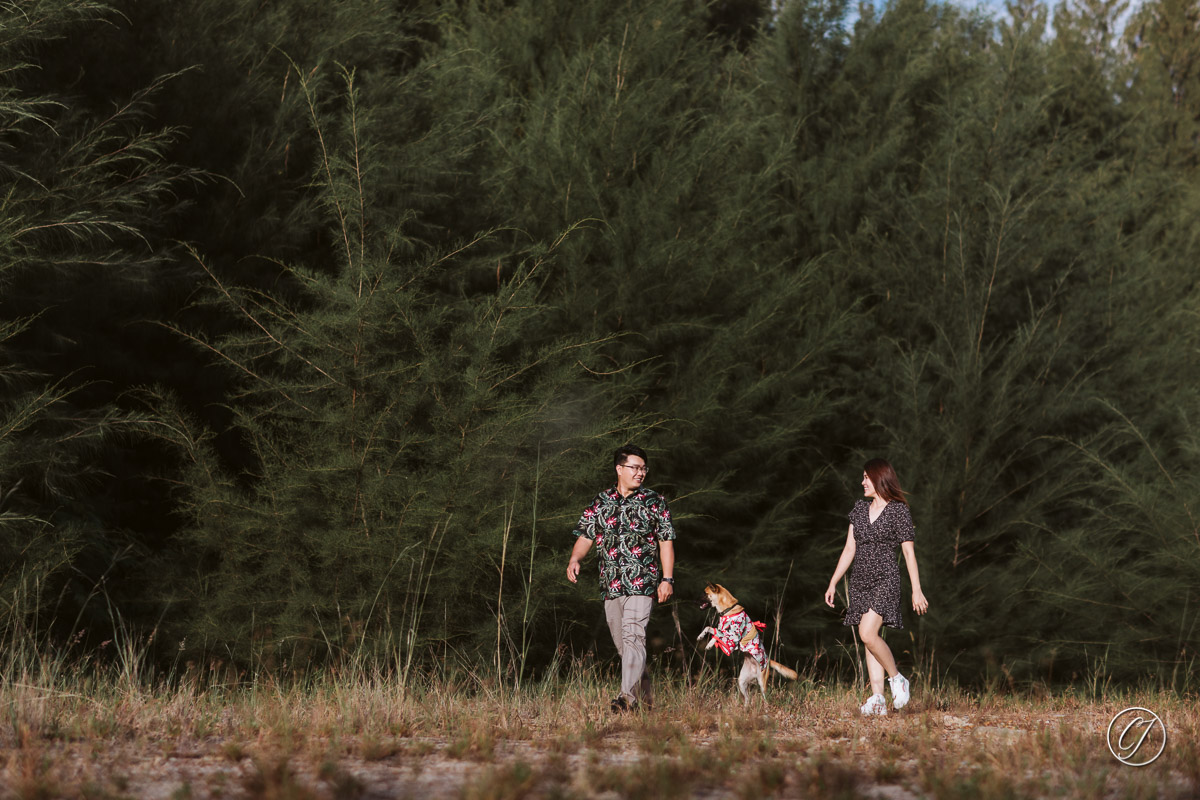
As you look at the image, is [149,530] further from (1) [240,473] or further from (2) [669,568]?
(2) [669,568]

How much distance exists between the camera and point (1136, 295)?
1370cm

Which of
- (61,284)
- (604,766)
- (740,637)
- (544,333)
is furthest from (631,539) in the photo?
(61,284)

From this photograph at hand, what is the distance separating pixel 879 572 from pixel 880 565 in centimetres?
4

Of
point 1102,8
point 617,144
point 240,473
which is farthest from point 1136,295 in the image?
point 240,473

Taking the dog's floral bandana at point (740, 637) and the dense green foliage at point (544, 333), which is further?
the dense green foliage at point (544, 333)

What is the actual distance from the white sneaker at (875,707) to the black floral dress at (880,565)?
0.41 m

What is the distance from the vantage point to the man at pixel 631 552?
5.75 m

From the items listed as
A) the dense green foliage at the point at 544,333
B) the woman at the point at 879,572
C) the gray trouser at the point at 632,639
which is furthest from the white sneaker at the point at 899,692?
the gray trouser at the point at 632,639

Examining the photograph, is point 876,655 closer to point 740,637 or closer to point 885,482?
point 740,637

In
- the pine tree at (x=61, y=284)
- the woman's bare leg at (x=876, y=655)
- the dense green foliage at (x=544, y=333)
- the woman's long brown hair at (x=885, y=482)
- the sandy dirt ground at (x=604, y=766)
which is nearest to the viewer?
the sandy dirt ground at (x=604, y=766)

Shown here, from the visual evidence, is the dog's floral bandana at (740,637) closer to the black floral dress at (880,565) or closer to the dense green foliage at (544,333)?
the dense green foliage at (544,333)

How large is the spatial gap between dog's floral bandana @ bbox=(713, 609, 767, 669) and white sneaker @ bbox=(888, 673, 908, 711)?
2.37ft

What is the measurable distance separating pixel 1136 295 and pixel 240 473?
1094cm

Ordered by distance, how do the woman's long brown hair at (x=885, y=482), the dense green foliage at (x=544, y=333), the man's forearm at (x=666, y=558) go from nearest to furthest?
the man's forearm at (x=666, y=558)
the woman's long brown hair at (x=885, y=482)
the dense green foliage at (x=544, y=333)
